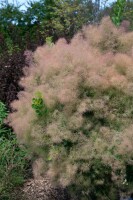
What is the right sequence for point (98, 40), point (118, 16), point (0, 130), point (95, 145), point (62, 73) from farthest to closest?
1. point (0, 130)
2. point (118, 16)
3. point (98, 40)
4. point (62, 73)
5. point (95, 145)

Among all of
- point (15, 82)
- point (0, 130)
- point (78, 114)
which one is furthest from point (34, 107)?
point (15, 82)

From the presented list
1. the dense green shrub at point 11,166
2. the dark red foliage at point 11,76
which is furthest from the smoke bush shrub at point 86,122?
the dark red foliage at point 11,76

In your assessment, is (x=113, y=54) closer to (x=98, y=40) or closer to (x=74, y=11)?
(x=98, y=40)

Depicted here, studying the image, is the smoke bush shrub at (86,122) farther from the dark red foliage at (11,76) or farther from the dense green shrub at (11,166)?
the dark red foliage at (11,76)

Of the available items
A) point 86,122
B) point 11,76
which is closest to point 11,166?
point 86,122

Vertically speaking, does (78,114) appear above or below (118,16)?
below

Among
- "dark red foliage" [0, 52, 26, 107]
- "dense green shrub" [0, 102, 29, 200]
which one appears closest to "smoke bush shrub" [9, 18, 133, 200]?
"dense green shrub" [0, 102, 29, 200]
